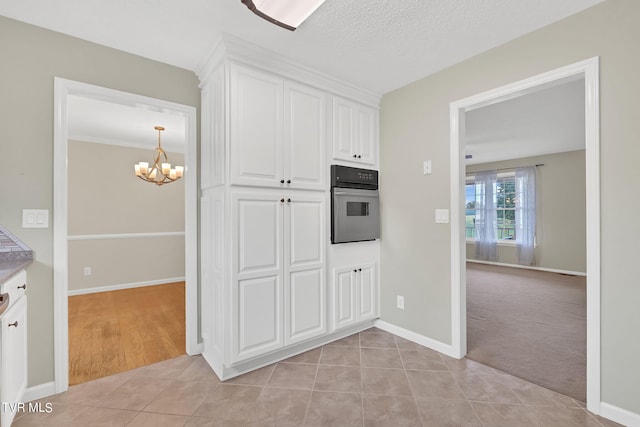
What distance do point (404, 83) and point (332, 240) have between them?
163cm

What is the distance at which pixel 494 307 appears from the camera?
3863mm

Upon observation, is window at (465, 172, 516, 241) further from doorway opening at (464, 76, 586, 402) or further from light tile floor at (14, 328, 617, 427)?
light tile floor at (14, 328, 617, 427)

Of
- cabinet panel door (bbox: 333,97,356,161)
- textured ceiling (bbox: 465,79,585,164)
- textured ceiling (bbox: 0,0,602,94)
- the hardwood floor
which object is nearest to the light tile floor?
the hardwood floor

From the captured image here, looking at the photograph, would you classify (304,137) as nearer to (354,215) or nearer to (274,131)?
(274,131)

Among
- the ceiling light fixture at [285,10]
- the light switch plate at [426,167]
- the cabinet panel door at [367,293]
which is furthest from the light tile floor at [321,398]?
the ceiling light fixture at [285,10]

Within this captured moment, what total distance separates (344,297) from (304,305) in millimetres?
467

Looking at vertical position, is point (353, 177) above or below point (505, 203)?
above

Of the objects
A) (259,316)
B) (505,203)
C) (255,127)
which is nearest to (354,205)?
(255,127)

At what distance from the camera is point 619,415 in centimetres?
168

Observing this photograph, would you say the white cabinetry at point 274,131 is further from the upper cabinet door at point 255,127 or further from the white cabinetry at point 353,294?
the white cabinetry at point 353,294

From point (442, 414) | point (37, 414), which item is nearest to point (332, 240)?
point (442, 414)

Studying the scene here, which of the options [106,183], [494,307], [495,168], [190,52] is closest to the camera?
[190,52]

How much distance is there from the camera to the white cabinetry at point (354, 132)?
9.04 feet

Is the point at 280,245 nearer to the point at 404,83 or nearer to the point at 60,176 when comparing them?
the point at 60,176
